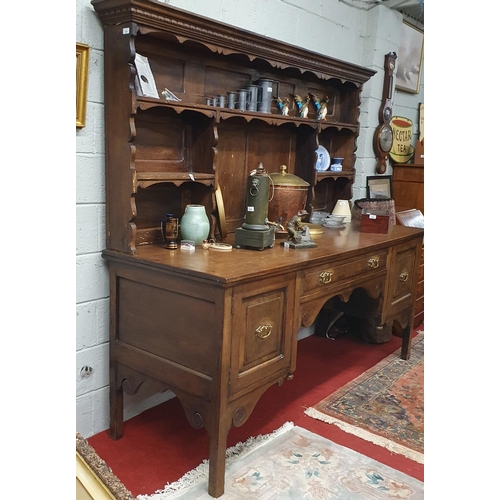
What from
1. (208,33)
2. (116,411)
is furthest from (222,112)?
(116,411)

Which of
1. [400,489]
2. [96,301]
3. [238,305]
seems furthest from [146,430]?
[400,489]

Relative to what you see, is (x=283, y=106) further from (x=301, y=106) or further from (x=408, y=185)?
(x=408, y=185)

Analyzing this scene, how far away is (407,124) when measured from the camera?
4.65 metres

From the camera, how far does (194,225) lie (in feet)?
7.64

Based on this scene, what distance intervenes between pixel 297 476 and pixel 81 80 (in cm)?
190

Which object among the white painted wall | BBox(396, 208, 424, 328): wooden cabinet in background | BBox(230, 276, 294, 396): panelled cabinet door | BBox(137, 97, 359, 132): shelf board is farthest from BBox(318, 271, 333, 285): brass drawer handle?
BBox(396, 208, 424, 328): wooden cabinet in background

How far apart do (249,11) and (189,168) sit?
1.02 m

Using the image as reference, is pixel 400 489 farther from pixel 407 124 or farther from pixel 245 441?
pixel 407 124

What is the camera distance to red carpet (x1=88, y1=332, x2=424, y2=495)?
2.18 metres

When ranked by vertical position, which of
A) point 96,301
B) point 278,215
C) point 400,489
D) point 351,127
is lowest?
point 400,489

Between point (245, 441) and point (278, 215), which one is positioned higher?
point (278, 215)

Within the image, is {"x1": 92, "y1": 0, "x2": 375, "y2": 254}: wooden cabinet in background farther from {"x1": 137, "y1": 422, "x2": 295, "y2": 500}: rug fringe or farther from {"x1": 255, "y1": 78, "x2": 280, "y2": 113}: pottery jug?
{"x1": 137, "y1": 422, "x2": 295, "y2": 500}: rug fringe

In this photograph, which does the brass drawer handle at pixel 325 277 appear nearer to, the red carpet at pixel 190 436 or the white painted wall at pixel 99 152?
the red carpet at pixel 190 436

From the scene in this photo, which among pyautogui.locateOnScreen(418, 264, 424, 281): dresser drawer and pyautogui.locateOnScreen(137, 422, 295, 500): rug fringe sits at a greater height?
pyautogui.locateOnScreen(418, 264, 424, 281): dresser drawer
